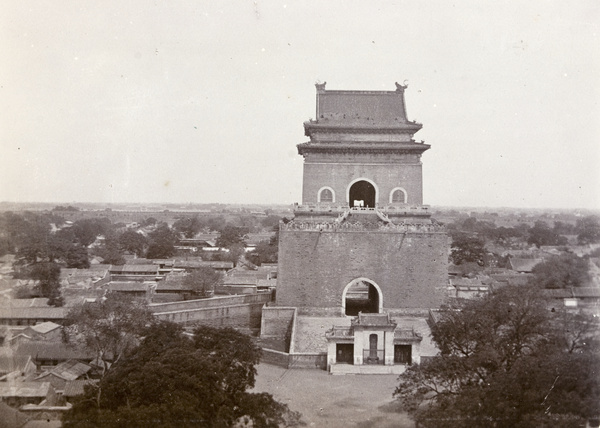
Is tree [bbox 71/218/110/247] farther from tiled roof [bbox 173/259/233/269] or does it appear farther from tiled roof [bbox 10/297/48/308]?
tiled roof [bbox 10/297/48/308]

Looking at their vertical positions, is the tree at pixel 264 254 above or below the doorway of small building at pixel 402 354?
above

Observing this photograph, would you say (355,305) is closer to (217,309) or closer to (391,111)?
(217,309)

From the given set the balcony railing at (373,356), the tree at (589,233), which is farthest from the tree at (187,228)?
the balcony railing at (373,356)

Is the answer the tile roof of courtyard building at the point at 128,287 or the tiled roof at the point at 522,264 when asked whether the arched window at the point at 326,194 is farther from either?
the tiled roof at the point at 522,264

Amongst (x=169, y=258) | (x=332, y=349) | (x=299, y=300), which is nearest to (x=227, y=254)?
(x=169, y=258)

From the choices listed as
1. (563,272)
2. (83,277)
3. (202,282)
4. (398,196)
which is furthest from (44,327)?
(563,272)

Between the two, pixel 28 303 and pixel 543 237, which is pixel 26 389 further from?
pixel 543 237
